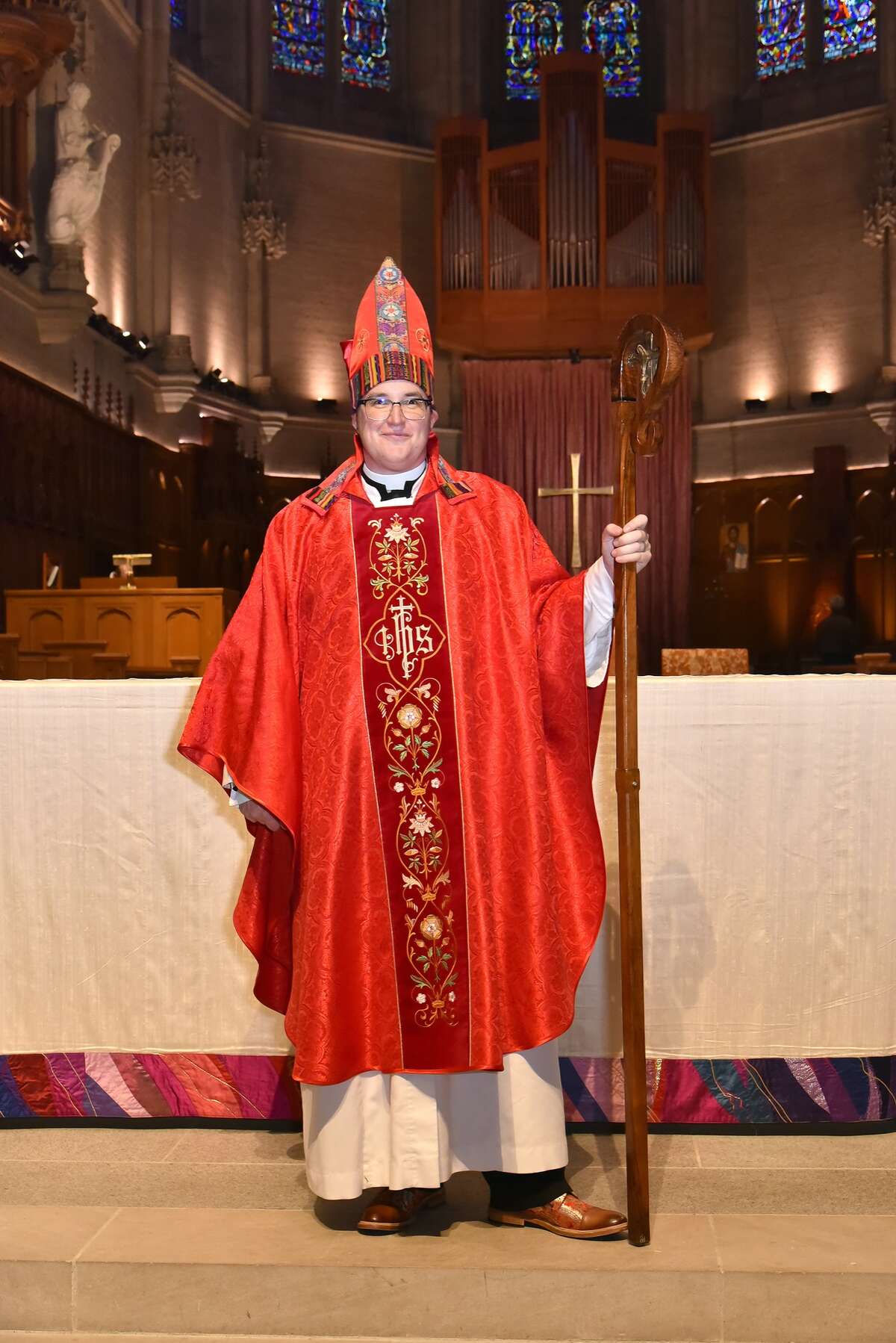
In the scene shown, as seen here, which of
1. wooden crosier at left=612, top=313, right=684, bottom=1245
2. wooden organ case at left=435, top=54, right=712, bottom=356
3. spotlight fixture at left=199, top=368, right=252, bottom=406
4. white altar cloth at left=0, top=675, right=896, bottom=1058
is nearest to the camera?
wooden crosier at left=612, top=313, right=684, bottom=1245

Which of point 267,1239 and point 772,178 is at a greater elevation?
point 772,178

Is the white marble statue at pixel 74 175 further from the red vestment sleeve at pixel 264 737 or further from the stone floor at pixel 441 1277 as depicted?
the stone floor at pixel 441 1277

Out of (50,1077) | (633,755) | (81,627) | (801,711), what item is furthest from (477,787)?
(81,627)

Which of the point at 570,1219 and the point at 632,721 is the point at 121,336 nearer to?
the point at 632,721

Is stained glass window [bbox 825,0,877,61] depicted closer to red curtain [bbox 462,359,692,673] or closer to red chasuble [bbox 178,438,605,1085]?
red curtain [bbox 462,359,692,673]

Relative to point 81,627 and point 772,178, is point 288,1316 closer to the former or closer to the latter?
point 81,627

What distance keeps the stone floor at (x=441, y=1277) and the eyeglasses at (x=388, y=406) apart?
153 centimetres

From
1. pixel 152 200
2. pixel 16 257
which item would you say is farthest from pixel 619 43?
pixel 16 257

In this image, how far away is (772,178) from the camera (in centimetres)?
1420

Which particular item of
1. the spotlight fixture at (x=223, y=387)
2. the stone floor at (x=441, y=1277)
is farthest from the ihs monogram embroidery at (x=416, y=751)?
the spotlight fixture at (x=223, y=387)

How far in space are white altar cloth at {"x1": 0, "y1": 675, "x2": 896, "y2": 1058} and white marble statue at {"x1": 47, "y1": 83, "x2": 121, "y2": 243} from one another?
7.41 meters

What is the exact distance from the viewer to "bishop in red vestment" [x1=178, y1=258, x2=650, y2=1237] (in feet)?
8.60

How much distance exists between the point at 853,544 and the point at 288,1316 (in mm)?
11812

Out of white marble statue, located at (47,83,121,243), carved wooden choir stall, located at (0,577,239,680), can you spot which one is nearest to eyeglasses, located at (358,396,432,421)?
carved wooden choir stall, located at (0,577,239,680)
